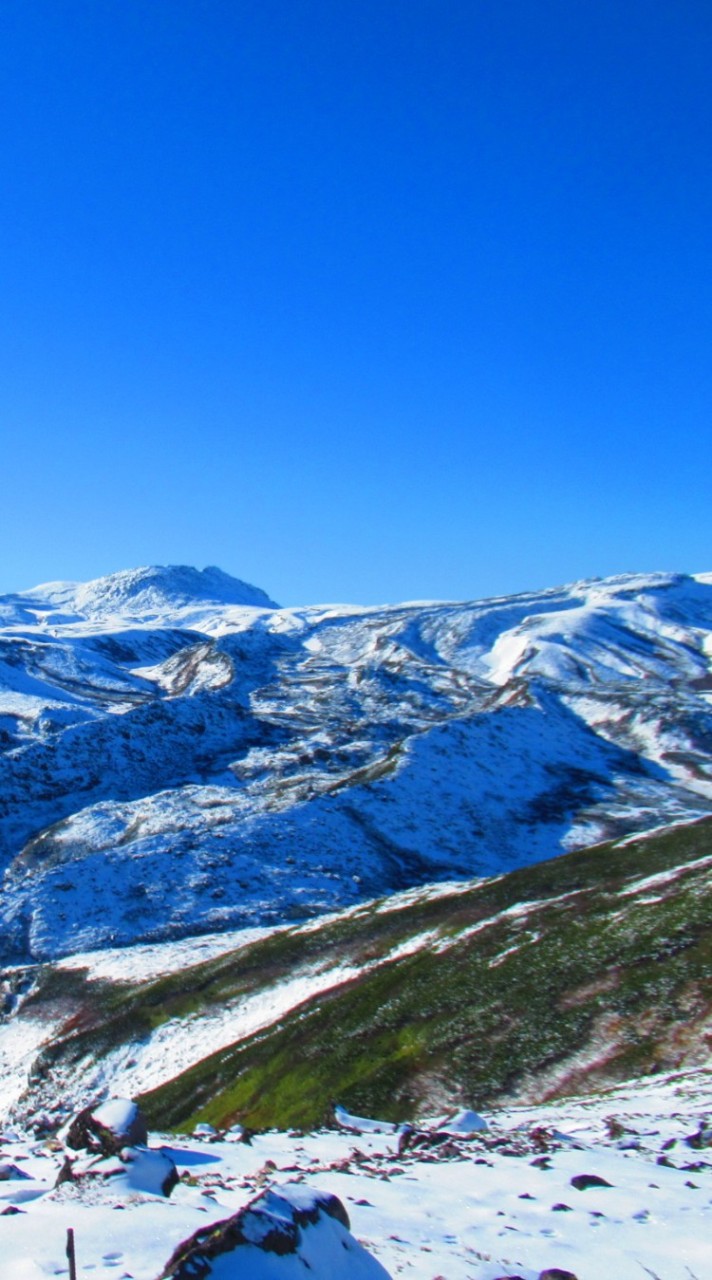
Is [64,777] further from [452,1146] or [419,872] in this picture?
[452,1146]

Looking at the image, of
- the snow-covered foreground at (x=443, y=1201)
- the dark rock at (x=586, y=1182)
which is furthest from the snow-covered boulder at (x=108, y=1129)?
the dark rock at (x=586, y=1182)

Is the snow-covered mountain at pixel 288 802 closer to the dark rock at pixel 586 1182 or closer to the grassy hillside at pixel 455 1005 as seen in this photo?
the grassy hillside at pixel 455 1005

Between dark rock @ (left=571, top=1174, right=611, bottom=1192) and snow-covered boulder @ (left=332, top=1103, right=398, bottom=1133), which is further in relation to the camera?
snow-covered boulder @ (left=332, top=1103, right=398, bottom=1133)

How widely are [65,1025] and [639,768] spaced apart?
119797 mm

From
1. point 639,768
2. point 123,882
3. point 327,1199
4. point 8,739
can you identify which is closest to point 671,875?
point 327,1199

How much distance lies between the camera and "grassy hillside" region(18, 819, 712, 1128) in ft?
118

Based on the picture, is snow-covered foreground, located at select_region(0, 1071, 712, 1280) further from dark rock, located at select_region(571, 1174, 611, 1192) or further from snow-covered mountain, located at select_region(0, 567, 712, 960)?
snow-covered mountain, located at select_region(0, 567, 712, 960)

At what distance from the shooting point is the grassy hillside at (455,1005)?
3591 cm

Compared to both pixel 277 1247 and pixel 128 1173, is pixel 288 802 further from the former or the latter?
pixel 277 1247

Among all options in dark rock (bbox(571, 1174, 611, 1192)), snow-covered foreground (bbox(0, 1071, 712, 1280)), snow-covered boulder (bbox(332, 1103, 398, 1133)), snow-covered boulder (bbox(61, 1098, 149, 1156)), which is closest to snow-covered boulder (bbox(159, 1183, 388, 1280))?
snow-covered foreground (bbox(0, 1071, 712, 1280))

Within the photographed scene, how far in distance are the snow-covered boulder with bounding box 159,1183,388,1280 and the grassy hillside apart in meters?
26.8

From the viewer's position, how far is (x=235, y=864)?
332 feet

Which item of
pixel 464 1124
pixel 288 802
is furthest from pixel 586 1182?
pixel 288 802

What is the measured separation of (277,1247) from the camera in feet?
30.2
